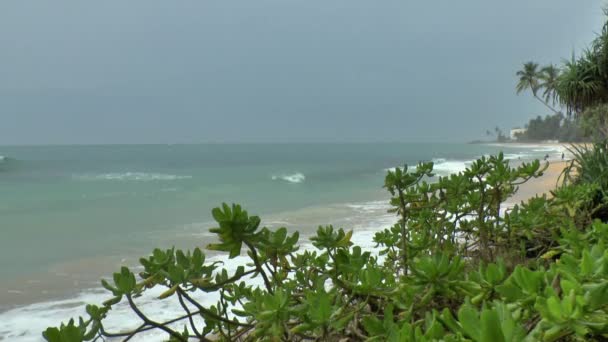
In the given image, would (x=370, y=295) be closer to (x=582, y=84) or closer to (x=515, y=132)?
(x=582, y=84)

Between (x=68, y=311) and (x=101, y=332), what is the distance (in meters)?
5.74

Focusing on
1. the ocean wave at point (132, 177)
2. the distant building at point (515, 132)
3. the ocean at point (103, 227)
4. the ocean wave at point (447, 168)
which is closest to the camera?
the ocean at point (103, 227)

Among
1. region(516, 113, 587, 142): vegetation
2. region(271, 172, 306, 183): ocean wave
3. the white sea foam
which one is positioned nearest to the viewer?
the white sea foam

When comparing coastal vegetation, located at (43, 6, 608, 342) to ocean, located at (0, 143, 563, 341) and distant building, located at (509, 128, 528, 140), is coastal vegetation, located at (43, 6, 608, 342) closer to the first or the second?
ocean, located at (0, 143, 563, 341)

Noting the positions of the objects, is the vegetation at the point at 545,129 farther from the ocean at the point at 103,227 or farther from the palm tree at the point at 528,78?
the ocean at the point at 103,227

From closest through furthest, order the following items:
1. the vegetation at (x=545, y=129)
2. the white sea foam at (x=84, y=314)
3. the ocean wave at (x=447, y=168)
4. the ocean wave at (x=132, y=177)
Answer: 1. the white sea foam at (x=84, y=314)
2. the ocean wave at (x=447, y=168)
3. the ocean wave at (x=132, y=177)
4. the vegetation at (x=545, y=129)

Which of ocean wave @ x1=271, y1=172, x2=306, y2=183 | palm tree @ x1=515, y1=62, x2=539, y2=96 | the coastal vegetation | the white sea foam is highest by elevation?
palm tree @ x1=515, y1=62, x2=539, y2=96

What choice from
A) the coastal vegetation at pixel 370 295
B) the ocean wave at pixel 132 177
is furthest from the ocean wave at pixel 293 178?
the coastal vegetation at pixel 370 295

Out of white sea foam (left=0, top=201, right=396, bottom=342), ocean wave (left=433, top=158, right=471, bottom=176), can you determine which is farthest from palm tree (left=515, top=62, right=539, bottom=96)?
white sea foam (left=0, top=201, right=396, bottom=342)

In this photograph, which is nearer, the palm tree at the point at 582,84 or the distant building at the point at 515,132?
the palm tree at the point at 582,84

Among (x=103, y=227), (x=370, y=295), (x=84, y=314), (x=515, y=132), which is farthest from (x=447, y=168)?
(x=515, y=132)

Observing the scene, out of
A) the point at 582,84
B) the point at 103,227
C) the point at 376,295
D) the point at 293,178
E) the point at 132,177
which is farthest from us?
the point at 132,177

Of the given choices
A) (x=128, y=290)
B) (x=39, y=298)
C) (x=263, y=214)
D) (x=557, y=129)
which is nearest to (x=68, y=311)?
(x=39, y=298)

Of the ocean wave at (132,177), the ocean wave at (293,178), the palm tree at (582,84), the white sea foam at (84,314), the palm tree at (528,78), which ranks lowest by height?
the white sea foam at (84,314)
